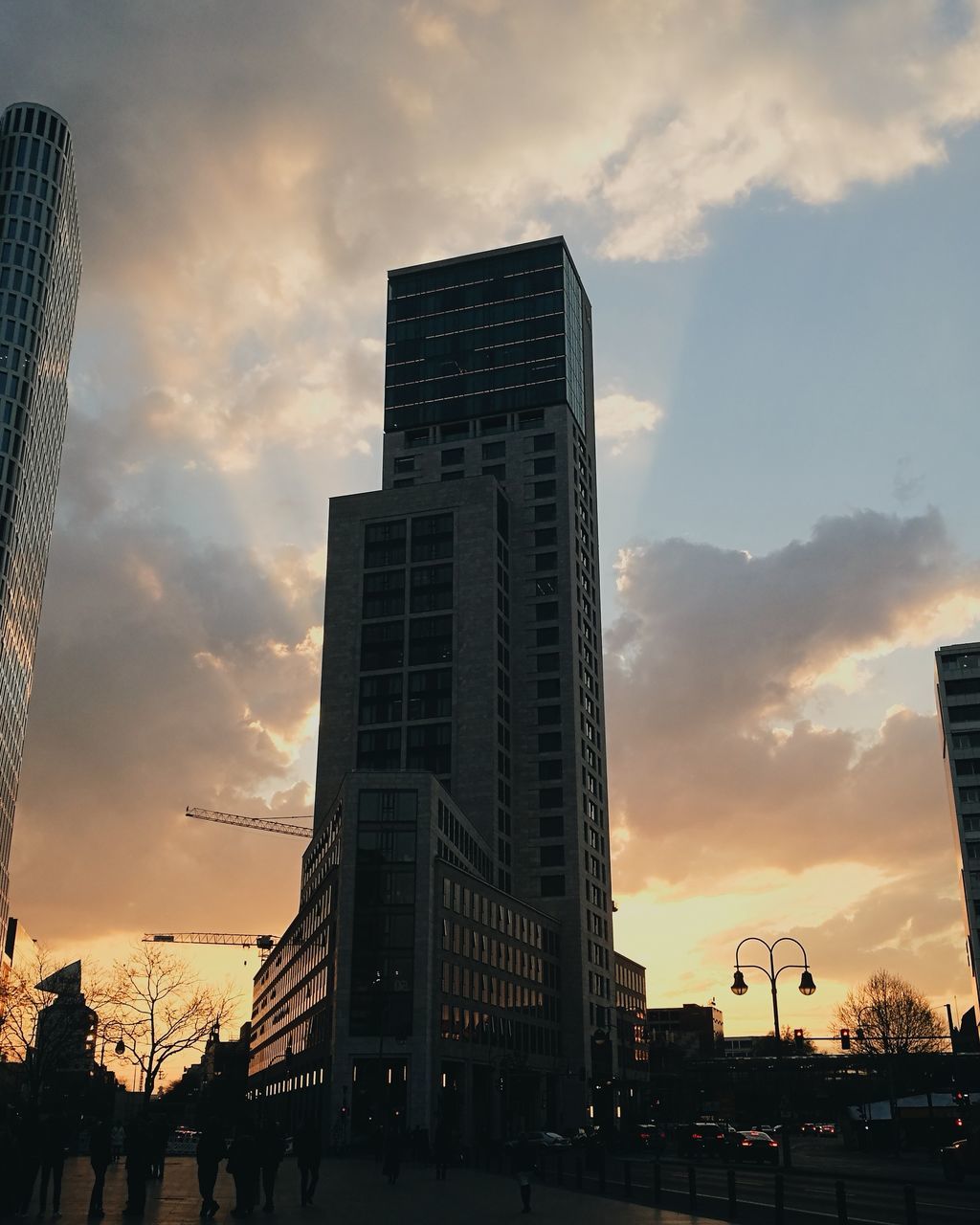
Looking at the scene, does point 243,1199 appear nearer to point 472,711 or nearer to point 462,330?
point 472,711

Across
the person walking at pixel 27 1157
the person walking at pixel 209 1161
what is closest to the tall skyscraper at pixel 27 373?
the person walking at pixel 27 1157

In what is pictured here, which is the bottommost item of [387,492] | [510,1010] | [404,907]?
[510,1010]

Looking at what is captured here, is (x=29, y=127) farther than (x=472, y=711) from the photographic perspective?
Yes

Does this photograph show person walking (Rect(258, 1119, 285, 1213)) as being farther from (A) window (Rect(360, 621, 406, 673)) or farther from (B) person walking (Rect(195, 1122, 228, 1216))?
(A) window (Rect(360, 621, 406, 673))

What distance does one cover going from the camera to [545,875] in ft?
427

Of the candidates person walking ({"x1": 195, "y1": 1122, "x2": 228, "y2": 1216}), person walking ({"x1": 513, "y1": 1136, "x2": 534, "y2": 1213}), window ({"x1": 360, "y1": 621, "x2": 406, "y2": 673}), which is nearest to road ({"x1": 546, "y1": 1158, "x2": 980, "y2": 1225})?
person walking ({"x1": 513, "y1": 1136, "x2": 534, "y2": 1213})

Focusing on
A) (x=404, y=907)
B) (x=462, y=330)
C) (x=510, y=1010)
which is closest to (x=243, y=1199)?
(x=404, y=907)

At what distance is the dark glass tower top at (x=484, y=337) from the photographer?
515ft

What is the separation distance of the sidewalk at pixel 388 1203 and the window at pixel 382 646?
8933 centimetres

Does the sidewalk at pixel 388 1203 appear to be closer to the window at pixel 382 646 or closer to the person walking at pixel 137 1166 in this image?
the person walking at pixel 137 1166

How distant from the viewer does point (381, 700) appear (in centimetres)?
13600

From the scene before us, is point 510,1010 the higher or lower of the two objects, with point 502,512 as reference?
lower

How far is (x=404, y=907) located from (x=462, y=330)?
96.4 metres

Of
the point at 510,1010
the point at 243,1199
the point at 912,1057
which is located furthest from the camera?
the point at 912,1057
